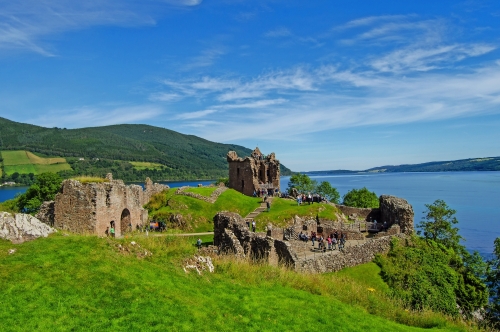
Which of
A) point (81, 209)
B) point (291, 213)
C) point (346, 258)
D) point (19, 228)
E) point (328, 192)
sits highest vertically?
point (19, 228)

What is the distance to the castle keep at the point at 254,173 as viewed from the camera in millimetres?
56188

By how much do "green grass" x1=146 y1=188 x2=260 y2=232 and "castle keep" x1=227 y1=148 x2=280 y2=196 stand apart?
9.45 m

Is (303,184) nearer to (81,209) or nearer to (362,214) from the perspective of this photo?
(362,214)

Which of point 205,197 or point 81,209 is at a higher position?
point 81,209

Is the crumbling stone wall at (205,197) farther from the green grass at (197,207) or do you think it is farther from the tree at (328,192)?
the tree at (328,192)

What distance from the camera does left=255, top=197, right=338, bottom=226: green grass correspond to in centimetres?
3906

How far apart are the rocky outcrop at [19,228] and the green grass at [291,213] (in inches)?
1007

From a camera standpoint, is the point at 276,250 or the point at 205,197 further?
the point at 205,197

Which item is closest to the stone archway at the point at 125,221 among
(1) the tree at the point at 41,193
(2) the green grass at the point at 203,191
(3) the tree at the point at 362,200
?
(2) the green grass at the point at 203,191

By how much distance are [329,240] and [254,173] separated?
89.7 ft

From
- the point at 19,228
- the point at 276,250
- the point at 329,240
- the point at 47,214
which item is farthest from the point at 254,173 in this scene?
the point at 19,228

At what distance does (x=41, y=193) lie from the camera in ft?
173

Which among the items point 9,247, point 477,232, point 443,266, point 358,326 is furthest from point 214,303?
point 477,232

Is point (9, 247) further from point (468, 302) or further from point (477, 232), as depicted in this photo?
point (477, 232)
